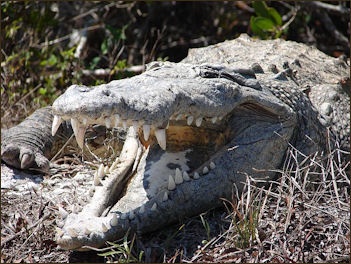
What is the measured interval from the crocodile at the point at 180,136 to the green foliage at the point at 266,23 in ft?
5.70

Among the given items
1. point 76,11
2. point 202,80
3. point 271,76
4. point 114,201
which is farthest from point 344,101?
point 76,11

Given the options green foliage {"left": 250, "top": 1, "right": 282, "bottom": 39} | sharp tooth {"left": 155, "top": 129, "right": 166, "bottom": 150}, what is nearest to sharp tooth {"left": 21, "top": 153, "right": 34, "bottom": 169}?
sharp tooth {"left": 155, "top": 129, "right": 166, "bottom": 150}

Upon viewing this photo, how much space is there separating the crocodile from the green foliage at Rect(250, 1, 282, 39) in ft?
5.70

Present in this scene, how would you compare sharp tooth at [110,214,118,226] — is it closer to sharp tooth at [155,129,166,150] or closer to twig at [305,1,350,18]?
sharp tooth at [155,129,166,150]

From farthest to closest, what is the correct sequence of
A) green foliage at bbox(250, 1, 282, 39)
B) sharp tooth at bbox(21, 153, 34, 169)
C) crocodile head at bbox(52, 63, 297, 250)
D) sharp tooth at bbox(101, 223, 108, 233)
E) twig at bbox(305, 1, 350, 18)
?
twig at bbox(305, 1, 350, 18)
green foliage at bbox(250, 1, 282, 39)
sharp tooth at bbox(21, 153, 34, 169)
sharp tooth at bbox(101, 223, 108, 233)
crocodile head at bbox(52, 63, 297, 250)

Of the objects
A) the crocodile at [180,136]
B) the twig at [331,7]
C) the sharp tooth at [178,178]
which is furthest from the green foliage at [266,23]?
the sharp tooth at [178,178]

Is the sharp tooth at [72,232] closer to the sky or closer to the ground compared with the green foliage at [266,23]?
closer to the sky

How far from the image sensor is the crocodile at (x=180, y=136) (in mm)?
2617

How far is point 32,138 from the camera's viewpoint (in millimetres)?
4043

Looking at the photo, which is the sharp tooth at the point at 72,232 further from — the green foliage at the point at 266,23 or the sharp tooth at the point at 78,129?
the green foliage at the point at 266,23

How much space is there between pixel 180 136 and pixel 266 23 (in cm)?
273

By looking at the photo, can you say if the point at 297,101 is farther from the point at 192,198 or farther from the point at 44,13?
the point at 44,13

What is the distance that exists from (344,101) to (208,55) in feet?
3.25

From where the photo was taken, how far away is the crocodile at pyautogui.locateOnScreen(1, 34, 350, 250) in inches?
103
